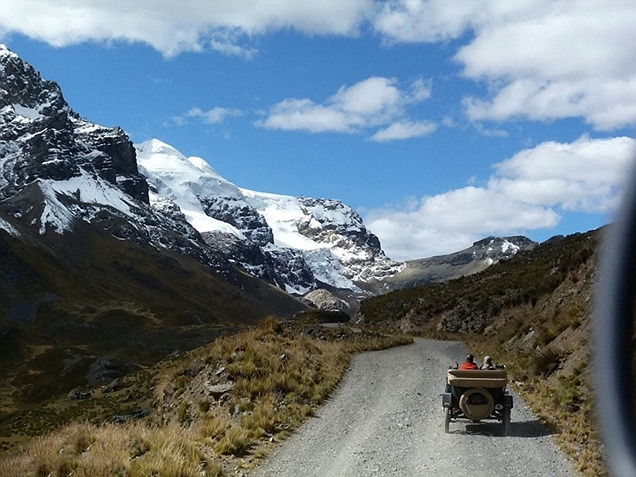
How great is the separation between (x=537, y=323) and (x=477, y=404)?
1910 centimetres

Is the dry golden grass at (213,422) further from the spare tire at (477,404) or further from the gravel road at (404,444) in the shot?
the spare tire at (477,404)

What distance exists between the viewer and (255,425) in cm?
1584

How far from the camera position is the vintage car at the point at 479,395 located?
15039 millimetres

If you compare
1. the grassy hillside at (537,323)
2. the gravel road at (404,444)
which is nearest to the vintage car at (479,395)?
the gravel road at (404,444)

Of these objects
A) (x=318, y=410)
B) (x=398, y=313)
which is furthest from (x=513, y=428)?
(x=398, y=313)

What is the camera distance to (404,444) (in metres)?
14.2

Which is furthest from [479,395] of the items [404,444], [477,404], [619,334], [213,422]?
[619,334]

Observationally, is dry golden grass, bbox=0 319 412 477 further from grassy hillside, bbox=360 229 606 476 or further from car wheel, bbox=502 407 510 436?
grassy hillside, bbox=360 229 606 476

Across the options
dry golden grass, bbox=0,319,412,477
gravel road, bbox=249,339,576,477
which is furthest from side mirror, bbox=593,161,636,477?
dry golden grass, bbox=0,319,412,477

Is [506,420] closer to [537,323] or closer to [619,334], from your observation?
[619,334]

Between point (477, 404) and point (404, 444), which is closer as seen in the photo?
point (404, 444)

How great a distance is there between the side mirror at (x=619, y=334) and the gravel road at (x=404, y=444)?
7103 millimetres

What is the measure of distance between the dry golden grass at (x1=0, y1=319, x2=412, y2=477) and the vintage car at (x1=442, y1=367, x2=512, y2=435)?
4.22 meters

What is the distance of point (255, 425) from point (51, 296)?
189 m
